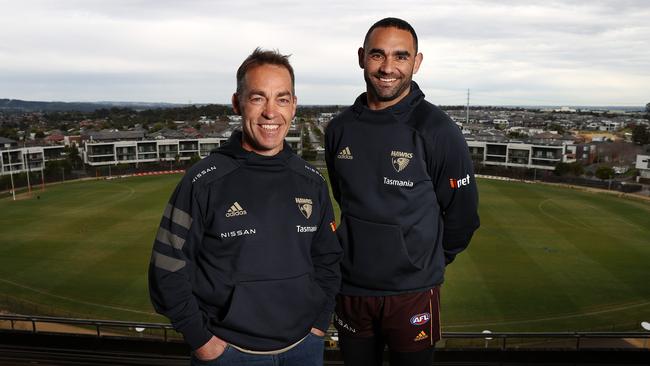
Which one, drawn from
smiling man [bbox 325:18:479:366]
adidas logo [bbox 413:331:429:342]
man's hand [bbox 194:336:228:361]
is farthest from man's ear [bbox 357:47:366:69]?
man's hand [bbox 194:336:228:361]

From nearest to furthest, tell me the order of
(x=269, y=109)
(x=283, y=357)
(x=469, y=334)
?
1. (x=269, y=109)
2. (x=283, y=357)
3. (x=469, y=334)

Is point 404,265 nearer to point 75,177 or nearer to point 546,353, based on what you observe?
point 546,353

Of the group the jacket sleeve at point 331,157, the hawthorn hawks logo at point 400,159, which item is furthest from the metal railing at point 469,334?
the hawthorn hawks logo at point 400,159

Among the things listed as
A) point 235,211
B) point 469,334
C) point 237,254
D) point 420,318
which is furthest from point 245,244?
point 469,334

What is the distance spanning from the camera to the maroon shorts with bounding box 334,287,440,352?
3418 mm

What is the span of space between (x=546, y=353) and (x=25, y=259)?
26859mm

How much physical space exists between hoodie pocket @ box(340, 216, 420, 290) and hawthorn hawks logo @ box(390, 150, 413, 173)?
1.39 ft

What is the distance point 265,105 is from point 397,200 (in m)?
1.18

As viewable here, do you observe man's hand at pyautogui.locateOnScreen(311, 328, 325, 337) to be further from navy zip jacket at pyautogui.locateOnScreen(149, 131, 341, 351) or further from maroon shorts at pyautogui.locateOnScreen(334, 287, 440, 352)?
maroon shorts at pyautogui.locateOnScreen(334, 287, 440, 352)

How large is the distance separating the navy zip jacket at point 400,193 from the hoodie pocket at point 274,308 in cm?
57

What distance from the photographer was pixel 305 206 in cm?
299

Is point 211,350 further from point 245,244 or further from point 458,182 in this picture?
point 458,182

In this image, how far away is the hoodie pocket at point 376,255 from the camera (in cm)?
332

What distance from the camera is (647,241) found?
29500 mm
